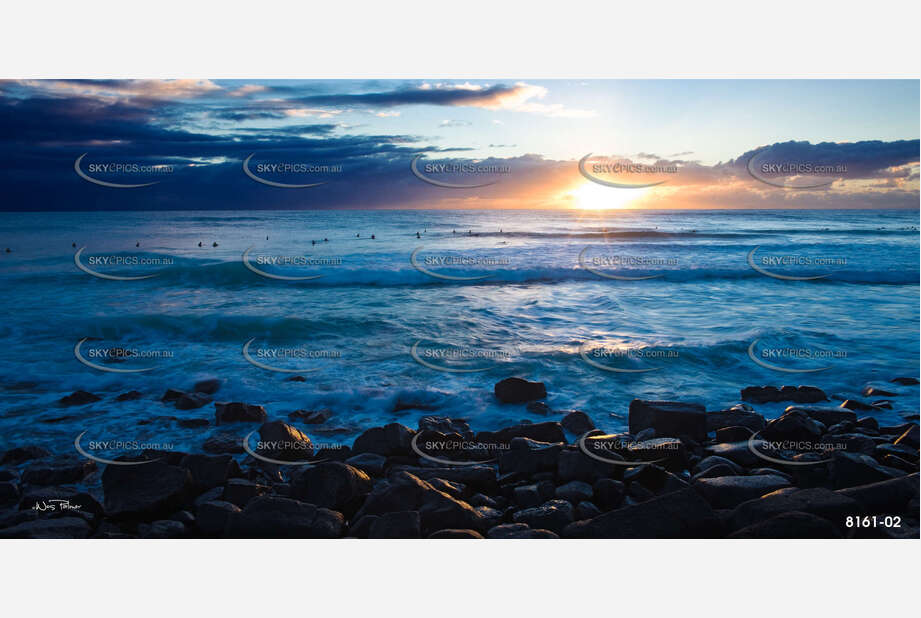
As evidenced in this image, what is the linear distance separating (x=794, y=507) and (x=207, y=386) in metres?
5.74

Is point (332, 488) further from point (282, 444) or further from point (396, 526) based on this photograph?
point (282, 444)

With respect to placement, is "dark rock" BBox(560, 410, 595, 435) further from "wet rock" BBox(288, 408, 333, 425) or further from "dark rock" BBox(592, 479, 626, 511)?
"wet rock" BBox(288, 408, 333, 425)

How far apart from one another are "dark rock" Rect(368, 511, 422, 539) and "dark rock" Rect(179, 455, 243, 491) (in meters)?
1.46

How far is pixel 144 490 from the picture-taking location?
4039 mm

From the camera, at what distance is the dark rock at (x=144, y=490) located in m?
3.98

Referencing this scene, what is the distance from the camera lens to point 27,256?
27.1 ft

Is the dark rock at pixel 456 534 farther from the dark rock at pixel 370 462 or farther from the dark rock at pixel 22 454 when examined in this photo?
the dark rock at pixel 22 454

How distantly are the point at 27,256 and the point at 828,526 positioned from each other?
10386 millimetres

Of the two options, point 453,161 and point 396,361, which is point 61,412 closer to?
point 396,361

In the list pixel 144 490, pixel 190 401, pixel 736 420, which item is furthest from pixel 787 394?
pixel 190 401

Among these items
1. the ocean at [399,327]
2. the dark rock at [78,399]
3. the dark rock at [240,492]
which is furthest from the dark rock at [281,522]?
the dark rock at [78,399]

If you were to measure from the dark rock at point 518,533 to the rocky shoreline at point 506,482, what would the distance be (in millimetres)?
13

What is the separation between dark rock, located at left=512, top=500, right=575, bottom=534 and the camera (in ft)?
12.5

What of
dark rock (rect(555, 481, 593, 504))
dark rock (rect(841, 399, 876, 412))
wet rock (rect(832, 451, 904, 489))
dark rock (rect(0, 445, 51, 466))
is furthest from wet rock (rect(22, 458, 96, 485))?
dark rock (rect(841, 399, 876, 412))
